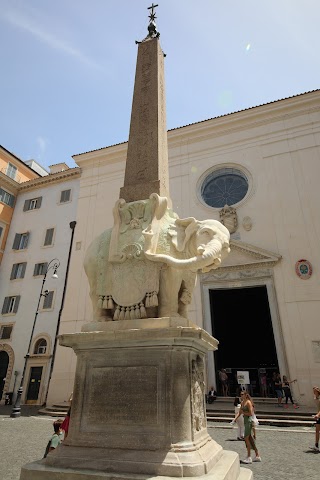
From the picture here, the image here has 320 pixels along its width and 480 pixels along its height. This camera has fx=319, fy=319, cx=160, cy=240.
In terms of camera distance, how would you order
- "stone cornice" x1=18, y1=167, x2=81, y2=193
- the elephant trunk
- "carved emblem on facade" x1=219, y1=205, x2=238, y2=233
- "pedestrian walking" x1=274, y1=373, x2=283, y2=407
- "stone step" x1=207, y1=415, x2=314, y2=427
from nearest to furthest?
the elephant trunk < "stone step" x1=207, y1=415, x2=314, y2=427 < "pedestrian walking" x1=274, y1=373, x2=283, y2=407 < "carved emblem on facade" x1=219, y1=205, x2=238, y2=233 < "stone cornice" x1=18, y1=167, x2=81, y2=193

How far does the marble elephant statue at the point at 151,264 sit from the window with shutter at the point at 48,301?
15.6 meters

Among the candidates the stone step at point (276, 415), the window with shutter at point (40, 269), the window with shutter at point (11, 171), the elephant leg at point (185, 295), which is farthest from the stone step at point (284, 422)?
the window with shutter at point (11, 171)

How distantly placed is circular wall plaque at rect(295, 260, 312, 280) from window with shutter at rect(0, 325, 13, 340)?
15838mm

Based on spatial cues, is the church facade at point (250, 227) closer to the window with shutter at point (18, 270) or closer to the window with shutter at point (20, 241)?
the window with shutter at point (18, 270)

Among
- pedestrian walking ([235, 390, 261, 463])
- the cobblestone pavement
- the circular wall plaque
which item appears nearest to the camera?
the cobblestone pavement

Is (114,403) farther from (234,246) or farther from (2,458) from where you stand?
(234,246)

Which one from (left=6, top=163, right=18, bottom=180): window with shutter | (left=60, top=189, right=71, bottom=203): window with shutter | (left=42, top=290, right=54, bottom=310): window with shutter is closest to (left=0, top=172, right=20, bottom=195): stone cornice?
(left=6, top=163, right=18, bottom=180): window with shutter

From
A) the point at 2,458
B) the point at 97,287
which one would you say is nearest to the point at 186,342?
the point at 97,287

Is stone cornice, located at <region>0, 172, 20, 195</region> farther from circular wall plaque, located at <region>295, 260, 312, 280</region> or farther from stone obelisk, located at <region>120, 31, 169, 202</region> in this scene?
circular wall plaque, located at <region>295, 260, 312, 280</region>

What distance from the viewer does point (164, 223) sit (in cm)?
385

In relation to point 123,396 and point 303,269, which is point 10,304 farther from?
point 123,396

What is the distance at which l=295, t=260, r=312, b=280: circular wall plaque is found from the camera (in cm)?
1363

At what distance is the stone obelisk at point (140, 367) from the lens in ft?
8.54

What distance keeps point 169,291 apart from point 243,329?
16.7m
